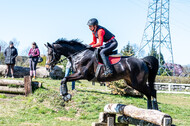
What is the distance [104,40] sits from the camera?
22.7 feet

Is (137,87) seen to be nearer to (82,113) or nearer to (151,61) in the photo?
(151,61)

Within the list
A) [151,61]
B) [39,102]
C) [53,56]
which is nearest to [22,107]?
[39,102]

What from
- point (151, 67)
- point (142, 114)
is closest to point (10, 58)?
point (151, 67)

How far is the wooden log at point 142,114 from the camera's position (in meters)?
4.53

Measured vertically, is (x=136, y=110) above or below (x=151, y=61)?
below

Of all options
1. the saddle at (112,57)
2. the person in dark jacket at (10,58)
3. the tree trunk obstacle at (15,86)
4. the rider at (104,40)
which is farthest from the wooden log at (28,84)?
the saddle at (112,57)

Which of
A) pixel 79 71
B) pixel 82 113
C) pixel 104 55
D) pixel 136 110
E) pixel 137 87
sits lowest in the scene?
pixel 82 113

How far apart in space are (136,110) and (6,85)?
23.2 feet

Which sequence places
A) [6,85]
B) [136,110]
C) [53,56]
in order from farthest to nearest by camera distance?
1. [6,85]
2. [53,56]
3. [136,110]

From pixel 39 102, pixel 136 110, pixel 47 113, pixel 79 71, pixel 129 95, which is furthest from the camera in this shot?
pixel 129 95

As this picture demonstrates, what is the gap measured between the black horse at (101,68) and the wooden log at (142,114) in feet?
2.67

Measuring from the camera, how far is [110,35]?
6.95m

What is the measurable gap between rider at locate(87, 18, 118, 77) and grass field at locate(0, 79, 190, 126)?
2.40 meters

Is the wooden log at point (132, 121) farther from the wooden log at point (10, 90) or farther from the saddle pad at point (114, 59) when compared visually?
the wooden log at point (10, 90)
